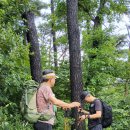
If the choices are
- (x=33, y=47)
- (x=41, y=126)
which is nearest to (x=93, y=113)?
(x=41, y=126)

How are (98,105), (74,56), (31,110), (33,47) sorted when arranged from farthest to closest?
1. (33,47)
2. (74,56)
3. (98,105)
4. (31,110)

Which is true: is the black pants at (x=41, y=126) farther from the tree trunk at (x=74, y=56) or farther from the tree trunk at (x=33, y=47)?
the tree trunk at (x=33, y=47)

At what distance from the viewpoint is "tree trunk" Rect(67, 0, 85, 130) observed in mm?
12133

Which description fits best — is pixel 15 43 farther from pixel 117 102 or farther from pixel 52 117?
pixel 117 102

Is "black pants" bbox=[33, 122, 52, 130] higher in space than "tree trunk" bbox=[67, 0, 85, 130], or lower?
lower

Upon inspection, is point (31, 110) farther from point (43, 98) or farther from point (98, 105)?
point (98, 105)

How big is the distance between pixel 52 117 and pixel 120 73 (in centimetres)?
937

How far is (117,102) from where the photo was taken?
606 inches

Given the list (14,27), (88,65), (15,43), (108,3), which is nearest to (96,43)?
(88,65)

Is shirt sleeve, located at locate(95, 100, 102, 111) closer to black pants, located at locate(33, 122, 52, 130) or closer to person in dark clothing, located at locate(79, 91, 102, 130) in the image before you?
person in dark clothing, located at locate(79, 91, 102, 130)

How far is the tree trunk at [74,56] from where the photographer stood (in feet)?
39.8

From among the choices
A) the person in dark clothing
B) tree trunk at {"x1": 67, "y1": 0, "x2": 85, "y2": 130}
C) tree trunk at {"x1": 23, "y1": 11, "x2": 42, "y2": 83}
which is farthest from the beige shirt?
tree trunk at {"x1": 23, "y1": 11, "x2": 42, "y2": 83}

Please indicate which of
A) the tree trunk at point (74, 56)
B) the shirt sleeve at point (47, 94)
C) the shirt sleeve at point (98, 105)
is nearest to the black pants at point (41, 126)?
the shirt sleeve at point (47, 94)

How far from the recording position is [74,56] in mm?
12406
